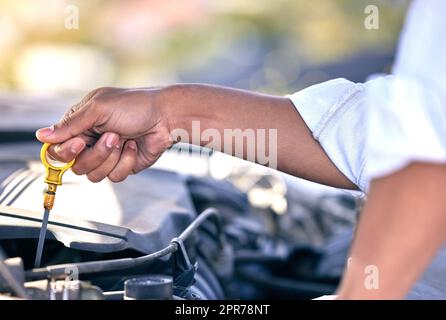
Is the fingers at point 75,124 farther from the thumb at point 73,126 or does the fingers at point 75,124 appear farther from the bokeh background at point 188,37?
the bokeh background at point 188,37

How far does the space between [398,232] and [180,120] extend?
82 cm

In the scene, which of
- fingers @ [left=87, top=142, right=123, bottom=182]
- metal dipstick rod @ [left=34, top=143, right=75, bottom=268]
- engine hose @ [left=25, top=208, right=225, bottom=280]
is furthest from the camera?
fingers @ [left=87, top=142, right=123, bottom=182]

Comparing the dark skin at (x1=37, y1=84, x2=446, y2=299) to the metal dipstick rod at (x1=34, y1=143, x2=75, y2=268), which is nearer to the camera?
the metal dipstick rod at (x1=34, y1=143, x2=75, y2=268)

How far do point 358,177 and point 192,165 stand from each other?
181 cm

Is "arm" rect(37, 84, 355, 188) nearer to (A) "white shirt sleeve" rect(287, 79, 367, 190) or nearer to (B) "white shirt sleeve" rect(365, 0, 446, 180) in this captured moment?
(A) "white shirt sleeve" rect(287, 79, 367, 190)

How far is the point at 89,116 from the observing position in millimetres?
1780

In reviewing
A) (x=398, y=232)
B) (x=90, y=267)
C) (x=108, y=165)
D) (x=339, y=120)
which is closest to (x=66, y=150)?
(x=108, y=165)

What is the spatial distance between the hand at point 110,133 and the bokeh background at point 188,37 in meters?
11.4

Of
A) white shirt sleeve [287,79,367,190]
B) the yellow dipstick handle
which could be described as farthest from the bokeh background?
the yellow dipstick handle

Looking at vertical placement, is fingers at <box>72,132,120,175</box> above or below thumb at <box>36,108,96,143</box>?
below

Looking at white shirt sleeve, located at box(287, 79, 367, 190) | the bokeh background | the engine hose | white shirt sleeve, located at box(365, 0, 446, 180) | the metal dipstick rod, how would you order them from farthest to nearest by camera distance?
the bokeh background, white shirt sleeve, located at box(287, 79, 367, 190), the metal dipstick rod, the engine hose, white shirt sleeve, located at box(365, 0, 446, 180)

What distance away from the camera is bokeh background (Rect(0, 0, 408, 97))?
47.2 ft
